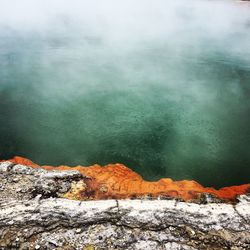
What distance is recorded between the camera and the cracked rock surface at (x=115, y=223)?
2768 mm

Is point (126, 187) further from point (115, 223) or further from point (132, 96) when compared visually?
point (132, 96)

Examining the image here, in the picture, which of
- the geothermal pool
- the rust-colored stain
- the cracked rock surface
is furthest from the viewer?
the geothermal pool

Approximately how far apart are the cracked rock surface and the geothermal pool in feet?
5.23

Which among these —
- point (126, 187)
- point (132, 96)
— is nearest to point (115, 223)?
point (126, 187)

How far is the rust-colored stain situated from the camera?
3699 mm

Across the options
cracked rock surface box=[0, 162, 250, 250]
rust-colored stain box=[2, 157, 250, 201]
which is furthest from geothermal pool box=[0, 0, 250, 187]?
cracked rock surface box=[0, 162, 250, 250]

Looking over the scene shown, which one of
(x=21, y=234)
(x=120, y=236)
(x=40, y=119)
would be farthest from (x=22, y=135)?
(x=120, y=236)

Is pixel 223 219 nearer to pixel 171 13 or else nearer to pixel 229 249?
pixel 229 249

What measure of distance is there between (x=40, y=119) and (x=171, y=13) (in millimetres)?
11263

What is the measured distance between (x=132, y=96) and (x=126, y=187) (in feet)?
11.8

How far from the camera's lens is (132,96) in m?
7.21

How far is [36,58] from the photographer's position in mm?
9438

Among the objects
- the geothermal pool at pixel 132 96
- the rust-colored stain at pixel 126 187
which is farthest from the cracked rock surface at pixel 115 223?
the geothermal pool at pixel 132 96

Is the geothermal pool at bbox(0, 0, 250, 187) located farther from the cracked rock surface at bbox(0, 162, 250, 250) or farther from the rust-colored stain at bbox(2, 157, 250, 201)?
the cracked rock surface at bbox(0, 162, 250, 250)
